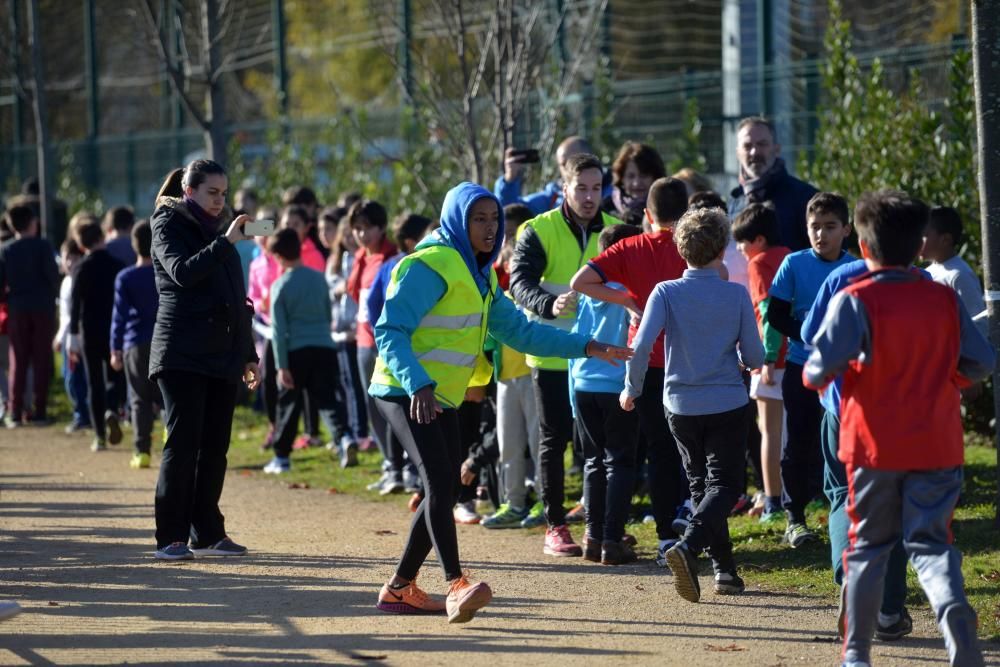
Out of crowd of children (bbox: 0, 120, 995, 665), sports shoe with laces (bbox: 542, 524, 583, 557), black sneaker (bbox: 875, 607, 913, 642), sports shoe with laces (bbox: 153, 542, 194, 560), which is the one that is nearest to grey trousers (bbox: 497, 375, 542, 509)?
crowd of children (bbox: 0, 120, 995, 665)

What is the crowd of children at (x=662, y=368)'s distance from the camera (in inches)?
212

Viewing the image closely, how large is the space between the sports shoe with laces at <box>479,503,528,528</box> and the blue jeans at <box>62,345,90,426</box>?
21.1ft

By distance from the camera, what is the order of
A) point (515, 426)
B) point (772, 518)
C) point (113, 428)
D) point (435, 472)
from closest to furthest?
point (435, 472)
point (772, 518)
point (515, 426)
point (113, 428)

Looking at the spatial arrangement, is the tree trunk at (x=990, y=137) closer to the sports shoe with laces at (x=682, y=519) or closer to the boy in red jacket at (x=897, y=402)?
the sports shoe with laces at (x=682, y=519)

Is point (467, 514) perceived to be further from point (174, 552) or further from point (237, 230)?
point (237, 230)

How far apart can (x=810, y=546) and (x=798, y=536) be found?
8 cm

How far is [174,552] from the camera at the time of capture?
812cm

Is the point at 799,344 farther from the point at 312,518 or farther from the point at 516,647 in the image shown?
the point at 312,518

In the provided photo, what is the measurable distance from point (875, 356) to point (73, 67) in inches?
1532

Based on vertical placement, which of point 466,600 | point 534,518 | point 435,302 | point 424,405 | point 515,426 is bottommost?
point 534,518

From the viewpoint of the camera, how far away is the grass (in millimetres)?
7016

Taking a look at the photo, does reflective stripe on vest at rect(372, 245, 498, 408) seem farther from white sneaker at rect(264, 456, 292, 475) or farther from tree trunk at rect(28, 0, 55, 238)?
tree trunk at rect(28, 0, 55, 238)

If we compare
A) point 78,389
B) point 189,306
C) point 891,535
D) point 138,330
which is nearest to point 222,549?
point 189,306

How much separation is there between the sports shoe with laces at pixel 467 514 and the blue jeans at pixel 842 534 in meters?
3.46
